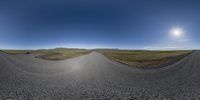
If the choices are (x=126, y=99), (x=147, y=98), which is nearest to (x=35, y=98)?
(x=126, y=99)

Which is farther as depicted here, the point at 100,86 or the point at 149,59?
the point at 149,59

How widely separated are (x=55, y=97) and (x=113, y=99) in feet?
12.3

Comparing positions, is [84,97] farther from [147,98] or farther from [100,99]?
[147,98]

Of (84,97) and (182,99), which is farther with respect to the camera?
(84,97)

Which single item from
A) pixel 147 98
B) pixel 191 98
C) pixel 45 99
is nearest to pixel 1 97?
pixel 45 99

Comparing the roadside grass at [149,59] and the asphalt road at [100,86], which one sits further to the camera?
the roadside grass at [149,59]

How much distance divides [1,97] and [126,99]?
7.97 metres

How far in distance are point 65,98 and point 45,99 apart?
3.94 feet

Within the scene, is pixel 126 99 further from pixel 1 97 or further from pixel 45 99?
pixel 1 97

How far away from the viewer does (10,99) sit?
8.36 metres

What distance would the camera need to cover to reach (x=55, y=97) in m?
8.86

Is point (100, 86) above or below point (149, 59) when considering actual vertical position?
below

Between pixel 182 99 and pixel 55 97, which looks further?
pixel 55 97

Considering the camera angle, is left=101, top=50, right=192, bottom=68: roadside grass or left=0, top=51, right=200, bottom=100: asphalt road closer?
left=0, top=51, right=200, bottom=100: asphalt road
